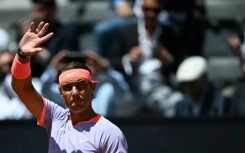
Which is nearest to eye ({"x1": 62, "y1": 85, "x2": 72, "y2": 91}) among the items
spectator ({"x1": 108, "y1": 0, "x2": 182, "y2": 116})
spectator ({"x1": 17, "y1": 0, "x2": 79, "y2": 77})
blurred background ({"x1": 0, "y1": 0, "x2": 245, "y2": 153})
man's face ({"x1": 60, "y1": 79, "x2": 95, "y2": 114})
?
man's face ({"x1": 60, "y1": 79, "x2": 95, "y2": 114})

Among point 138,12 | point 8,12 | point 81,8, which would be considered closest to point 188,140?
point 138,12

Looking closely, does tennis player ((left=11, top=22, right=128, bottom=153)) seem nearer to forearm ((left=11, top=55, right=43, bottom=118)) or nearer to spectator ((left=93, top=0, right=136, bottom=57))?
forearm ((left=11, top=55, right=43, bottom=118))

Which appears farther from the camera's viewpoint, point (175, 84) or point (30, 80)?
point (175, 84)

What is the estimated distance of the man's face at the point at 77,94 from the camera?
432cm

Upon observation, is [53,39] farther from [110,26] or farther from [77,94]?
[77,94]

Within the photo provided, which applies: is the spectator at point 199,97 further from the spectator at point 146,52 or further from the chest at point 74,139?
the chest at point 74,139

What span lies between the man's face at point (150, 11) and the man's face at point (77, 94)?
2900mm

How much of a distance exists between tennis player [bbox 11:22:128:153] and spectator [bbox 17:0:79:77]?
2617 mm

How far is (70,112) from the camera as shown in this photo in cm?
448

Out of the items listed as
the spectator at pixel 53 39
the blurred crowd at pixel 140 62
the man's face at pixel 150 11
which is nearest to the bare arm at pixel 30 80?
the blurred crowd at pixel 140 62

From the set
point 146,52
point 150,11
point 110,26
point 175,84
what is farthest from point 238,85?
point 110,26

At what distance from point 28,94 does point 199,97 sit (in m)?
2.44

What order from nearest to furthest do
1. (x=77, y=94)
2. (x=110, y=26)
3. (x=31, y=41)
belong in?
1. (x=77, y=94)
2. (x=31, y=41)
3. (x=110, y=26)

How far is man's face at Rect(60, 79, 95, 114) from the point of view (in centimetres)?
432
